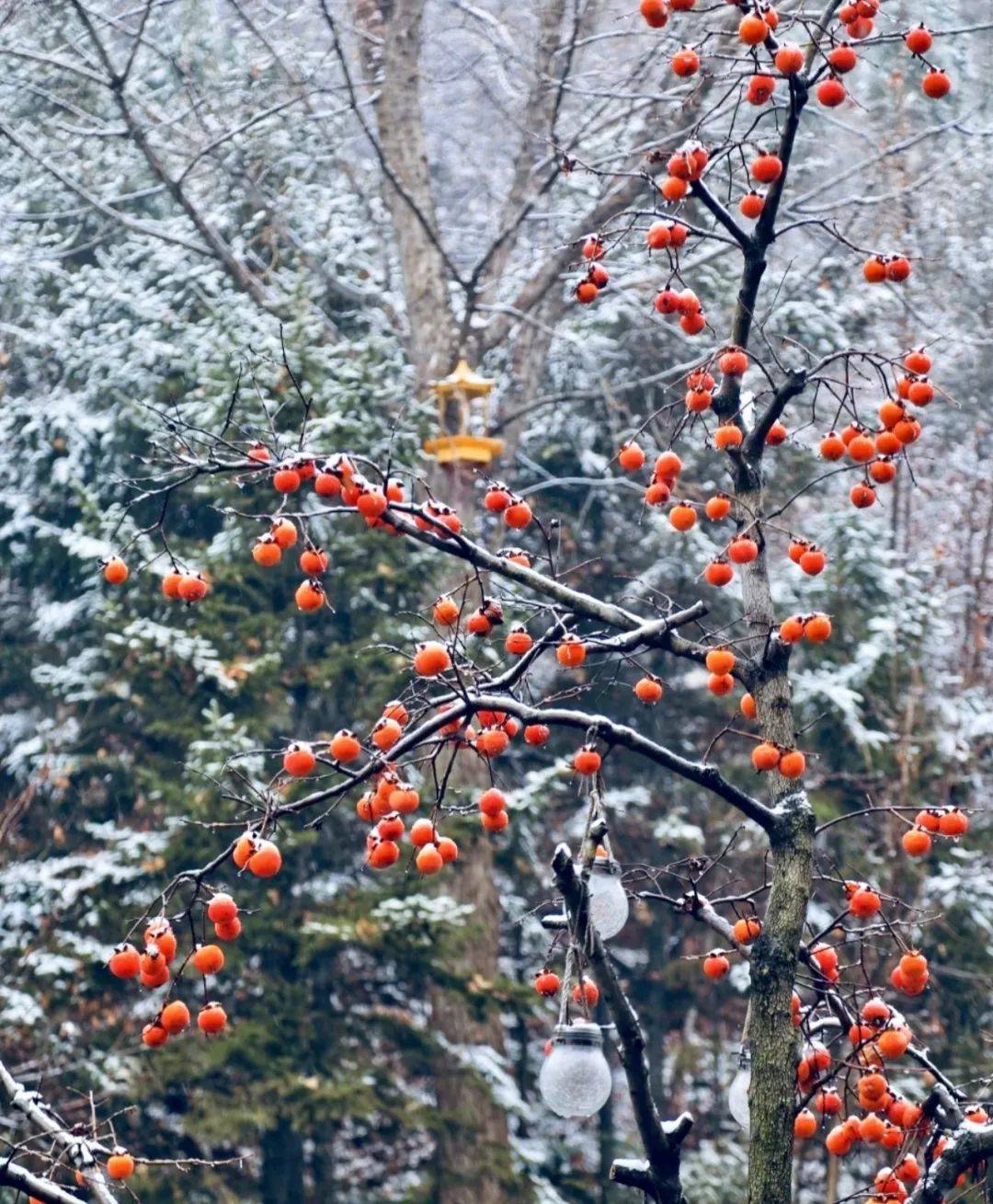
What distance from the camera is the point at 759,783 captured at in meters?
11.3

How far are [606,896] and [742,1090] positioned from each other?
68cm

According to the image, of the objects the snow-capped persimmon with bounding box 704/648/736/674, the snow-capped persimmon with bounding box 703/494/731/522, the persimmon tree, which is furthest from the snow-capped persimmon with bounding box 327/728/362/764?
the snow-capped persimmon with bounding box 703/494/731/522

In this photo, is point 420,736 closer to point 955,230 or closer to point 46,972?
point 46,972

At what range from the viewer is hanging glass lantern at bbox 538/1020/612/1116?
3162 millimetres

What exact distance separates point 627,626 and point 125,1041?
18.1ft

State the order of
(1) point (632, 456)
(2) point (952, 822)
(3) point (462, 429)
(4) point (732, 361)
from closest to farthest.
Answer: (2) point (952, 822)
(4) point (732, 361)
(1) point (632, 456)
(3) point (462, 429)

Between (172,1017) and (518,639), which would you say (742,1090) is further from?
(172,1017)

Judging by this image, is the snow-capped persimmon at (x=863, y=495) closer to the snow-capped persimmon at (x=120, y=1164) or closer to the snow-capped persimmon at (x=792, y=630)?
the snow-capped persimmon at (x=792, y=630)

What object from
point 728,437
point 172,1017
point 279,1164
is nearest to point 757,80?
point 728,437

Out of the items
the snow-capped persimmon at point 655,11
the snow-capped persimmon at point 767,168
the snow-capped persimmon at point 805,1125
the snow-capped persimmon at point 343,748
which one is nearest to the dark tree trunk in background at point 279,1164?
the snow-capped persimmon at point 805,1125

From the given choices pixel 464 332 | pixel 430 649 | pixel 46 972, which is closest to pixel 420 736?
pixel 430 649

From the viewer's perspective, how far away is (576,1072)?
316cm

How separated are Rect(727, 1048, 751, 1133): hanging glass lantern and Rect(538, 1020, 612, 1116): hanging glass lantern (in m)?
0.55

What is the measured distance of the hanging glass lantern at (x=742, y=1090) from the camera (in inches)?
141
